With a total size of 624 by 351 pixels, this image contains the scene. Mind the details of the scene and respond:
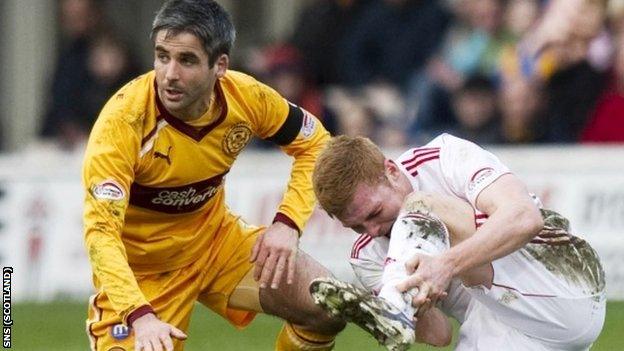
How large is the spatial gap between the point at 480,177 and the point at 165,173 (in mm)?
1794

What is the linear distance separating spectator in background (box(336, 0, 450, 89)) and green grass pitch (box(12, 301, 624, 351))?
3.24 metres

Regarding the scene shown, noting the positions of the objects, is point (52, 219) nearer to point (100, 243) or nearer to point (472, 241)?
point (100, 243)

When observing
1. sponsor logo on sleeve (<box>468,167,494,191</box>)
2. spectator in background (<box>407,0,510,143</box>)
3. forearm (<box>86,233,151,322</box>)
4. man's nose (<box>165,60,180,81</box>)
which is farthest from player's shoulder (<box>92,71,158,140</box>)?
spectator in background (<box>407,0,510,143</box>)

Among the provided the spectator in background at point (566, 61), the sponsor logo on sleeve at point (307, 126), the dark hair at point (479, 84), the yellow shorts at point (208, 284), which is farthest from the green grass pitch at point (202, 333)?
the dark hair at point (479, 84)

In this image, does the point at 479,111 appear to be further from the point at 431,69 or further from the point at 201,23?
the point at 201,23

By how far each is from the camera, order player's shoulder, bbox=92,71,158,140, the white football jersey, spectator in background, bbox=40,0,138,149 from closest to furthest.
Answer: the white football jersey → player's shoulder, bbox=92,71,158,140 → spectator in background, bbox=40,0,138,149

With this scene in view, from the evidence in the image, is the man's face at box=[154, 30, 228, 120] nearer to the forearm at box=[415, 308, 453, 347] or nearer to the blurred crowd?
the forearm at box=[415, 308, 453, 347]

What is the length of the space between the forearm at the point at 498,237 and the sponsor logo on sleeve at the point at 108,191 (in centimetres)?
172

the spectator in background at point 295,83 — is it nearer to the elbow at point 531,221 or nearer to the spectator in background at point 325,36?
the spectator in background at point 325,36

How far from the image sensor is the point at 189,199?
27.3 ft

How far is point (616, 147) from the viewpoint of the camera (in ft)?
45.5

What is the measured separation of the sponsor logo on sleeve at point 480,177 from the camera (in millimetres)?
6863

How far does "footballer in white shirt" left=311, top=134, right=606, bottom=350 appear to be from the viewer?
6355 millimetres

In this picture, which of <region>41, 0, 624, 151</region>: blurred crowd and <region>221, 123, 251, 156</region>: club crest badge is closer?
<region>221, 123, 251, 156</region>: club crest badge
